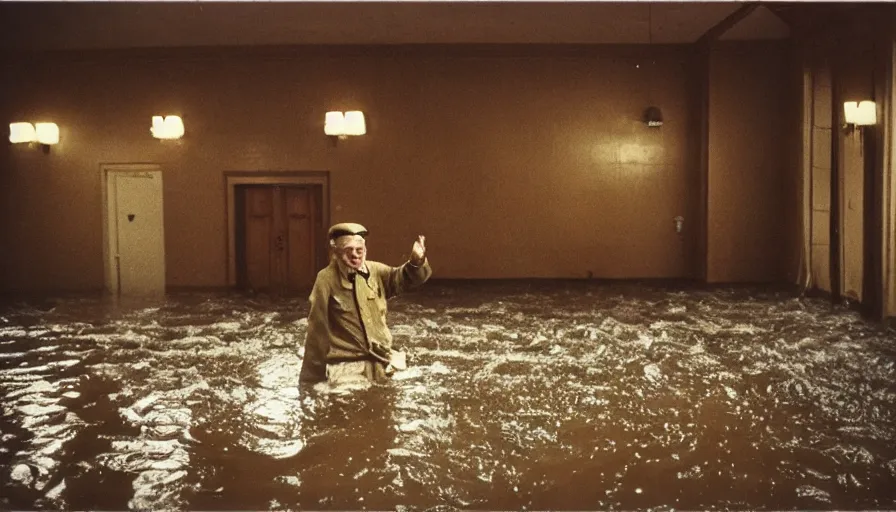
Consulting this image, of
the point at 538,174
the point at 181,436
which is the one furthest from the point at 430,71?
the point at 181,436

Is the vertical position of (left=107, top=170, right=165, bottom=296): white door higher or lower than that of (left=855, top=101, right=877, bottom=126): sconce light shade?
lower

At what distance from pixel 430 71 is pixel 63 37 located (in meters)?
6.79

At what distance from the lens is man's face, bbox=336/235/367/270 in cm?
555

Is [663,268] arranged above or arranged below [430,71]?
below

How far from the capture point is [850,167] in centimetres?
1020

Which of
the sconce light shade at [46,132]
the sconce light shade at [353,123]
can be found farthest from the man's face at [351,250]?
the sconce light shade at [46,132]

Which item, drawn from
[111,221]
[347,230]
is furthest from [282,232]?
[347,230]

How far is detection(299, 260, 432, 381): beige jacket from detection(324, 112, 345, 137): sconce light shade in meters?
7.11

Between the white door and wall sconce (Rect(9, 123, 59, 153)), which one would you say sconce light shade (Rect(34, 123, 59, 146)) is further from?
the white door

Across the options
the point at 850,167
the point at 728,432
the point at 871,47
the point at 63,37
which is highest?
the point at 63,37

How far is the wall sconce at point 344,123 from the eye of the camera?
12.5m

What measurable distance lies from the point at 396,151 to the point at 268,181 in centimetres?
260

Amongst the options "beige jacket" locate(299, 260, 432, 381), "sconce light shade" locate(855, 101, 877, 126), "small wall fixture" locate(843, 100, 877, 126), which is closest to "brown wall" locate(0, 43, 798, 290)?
"small wall fixture" locate(843, 100, 877, 126)

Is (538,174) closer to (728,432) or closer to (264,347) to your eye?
(264,347)
